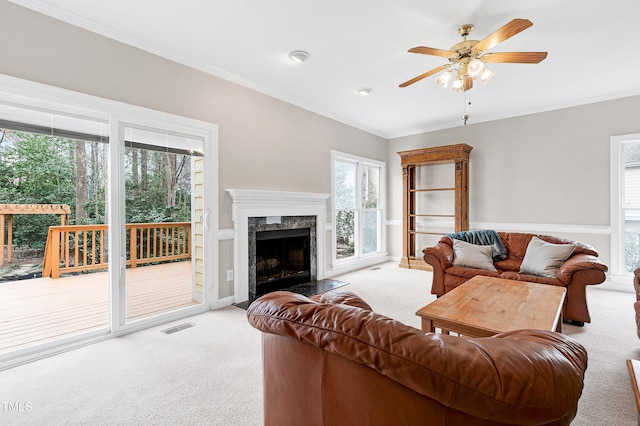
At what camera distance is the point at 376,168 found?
6312 millimetres

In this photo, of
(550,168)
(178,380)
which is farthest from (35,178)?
(550,168)

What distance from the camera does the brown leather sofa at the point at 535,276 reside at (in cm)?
288

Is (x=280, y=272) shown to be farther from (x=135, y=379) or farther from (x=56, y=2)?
(x=56, y=2)

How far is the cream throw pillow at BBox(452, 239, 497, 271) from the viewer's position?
11.8ft

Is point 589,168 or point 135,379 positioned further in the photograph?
point 589,168

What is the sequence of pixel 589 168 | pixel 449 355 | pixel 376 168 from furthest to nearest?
pixel 376 168 → pixel 589 168 → pixel 449 355

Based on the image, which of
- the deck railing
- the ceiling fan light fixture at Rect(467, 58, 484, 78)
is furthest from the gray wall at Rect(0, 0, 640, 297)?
the ceiling fan light fixture at Rect(467, 58, 484, 78)

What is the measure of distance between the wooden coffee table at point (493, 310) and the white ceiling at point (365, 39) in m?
2.25

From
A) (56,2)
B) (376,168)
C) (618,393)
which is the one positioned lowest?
(618,393)

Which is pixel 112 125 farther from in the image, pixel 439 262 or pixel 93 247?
pixel 439 262

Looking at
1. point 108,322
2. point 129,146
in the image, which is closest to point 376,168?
point 129,146

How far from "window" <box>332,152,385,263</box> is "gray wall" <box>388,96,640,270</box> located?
1.57m

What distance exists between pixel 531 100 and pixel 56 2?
5520 millimetres

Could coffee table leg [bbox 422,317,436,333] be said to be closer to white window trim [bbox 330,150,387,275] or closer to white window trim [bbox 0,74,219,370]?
white window trim [bbox 0,74,219,370]
